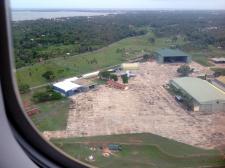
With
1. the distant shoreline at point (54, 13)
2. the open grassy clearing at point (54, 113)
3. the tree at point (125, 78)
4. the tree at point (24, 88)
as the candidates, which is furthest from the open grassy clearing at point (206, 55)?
the tree at point (24, 88)

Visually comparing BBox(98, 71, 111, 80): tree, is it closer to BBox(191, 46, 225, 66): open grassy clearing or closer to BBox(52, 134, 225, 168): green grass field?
BBox(52, 134, 225, 168): green grass field

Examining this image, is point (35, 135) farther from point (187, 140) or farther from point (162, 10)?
point (162, 10)

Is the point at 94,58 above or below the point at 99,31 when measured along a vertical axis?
below

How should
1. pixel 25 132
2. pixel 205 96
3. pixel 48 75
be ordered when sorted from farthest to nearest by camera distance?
pixel 48 75, pixel 25 132, pixel 205 96

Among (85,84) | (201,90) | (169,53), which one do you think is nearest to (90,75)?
(85,84)

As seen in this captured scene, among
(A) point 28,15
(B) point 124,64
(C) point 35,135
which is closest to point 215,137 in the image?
(B) point 124,64

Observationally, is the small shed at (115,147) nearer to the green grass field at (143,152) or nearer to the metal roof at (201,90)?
the green grass field at (143,152)

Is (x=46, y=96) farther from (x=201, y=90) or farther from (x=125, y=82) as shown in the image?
(x=201, y=90)

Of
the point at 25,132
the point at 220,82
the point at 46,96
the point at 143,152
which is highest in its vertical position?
the point at 220,82
